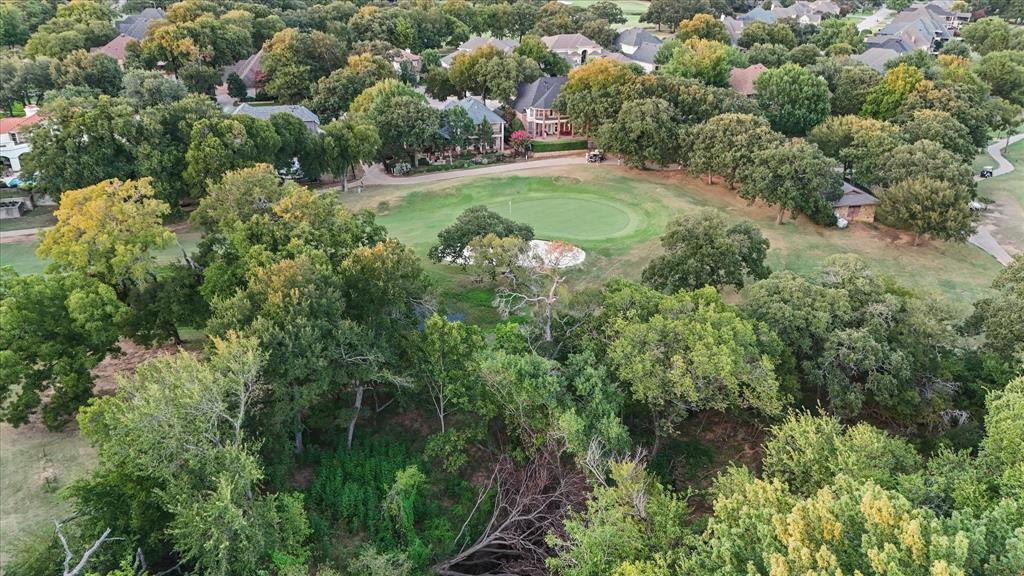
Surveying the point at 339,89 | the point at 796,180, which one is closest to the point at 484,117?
the point at 339,89

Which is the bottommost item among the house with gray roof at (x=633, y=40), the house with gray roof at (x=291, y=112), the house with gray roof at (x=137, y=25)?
the house with gray roof at (x=291, y=112)

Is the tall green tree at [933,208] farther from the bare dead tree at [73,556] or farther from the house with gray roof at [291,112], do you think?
the bare dead tree at [73,556]

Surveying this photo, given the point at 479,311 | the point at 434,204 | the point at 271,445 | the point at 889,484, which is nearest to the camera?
the point at 889,484

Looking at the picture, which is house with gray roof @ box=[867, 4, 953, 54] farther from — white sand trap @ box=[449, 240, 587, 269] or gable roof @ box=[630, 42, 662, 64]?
white sand trap @ box=[449, 240, 587, 269]

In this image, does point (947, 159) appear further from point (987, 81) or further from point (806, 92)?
point (987, 81)

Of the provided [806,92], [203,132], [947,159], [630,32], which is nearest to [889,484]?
[947,159]

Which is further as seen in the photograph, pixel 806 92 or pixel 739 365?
pixel 806 92

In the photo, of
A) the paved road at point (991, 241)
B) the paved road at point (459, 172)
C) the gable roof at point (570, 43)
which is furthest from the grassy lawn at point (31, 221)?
the gable roof at point (570, 43)
